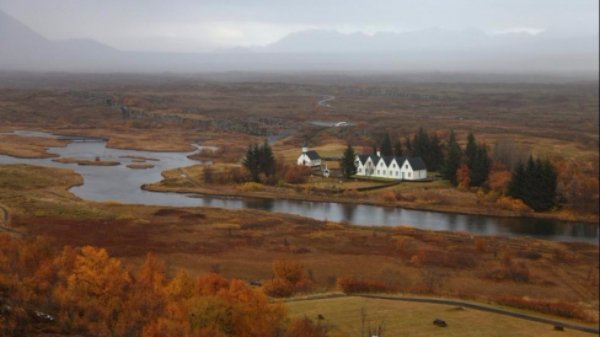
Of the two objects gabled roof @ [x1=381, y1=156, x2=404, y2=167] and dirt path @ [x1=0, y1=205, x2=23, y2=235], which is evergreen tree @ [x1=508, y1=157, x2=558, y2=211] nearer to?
gabled roof @ [x1=381, y1=156, x2=404, y2=167]

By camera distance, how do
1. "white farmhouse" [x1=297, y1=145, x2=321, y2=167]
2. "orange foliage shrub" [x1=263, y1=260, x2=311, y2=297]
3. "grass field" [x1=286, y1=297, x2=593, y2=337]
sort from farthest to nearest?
"white farmhouse" [x1=297, y1=145, x2=321, y2=167] → "orange foliage shrub" [x1=263, y1=260, x2=311, y2=297] → "grass field" [x1=286, y1=297, x2=593, y2=337]

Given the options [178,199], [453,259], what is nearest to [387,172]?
[178,199]

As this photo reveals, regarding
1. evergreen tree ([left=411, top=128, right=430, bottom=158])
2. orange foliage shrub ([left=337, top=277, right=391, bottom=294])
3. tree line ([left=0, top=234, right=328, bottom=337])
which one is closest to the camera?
tree line ([left=0, top=234, right=328, bottom=337])

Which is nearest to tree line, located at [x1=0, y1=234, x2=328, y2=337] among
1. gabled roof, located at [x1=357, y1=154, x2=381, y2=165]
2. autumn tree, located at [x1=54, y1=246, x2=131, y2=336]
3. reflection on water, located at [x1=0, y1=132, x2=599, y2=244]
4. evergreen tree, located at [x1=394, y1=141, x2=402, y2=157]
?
autumn tree, located at [x1=54, y1=246, x2=131, y2=336]

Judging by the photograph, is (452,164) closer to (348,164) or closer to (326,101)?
(348,164)

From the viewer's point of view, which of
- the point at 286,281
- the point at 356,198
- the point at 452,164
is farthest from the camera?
the point at 452,164

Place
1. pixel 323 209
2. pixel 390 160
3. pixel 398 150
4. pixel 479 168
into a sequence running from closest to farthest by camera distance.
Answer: pixel 323 209 < pixel 479 168 < pixel 390 160 < pixel 398 150

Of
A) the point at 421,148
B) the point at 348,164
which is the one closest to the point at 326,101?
the point at 421,148

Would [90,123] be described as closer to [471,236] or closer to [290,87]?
[471,236]
